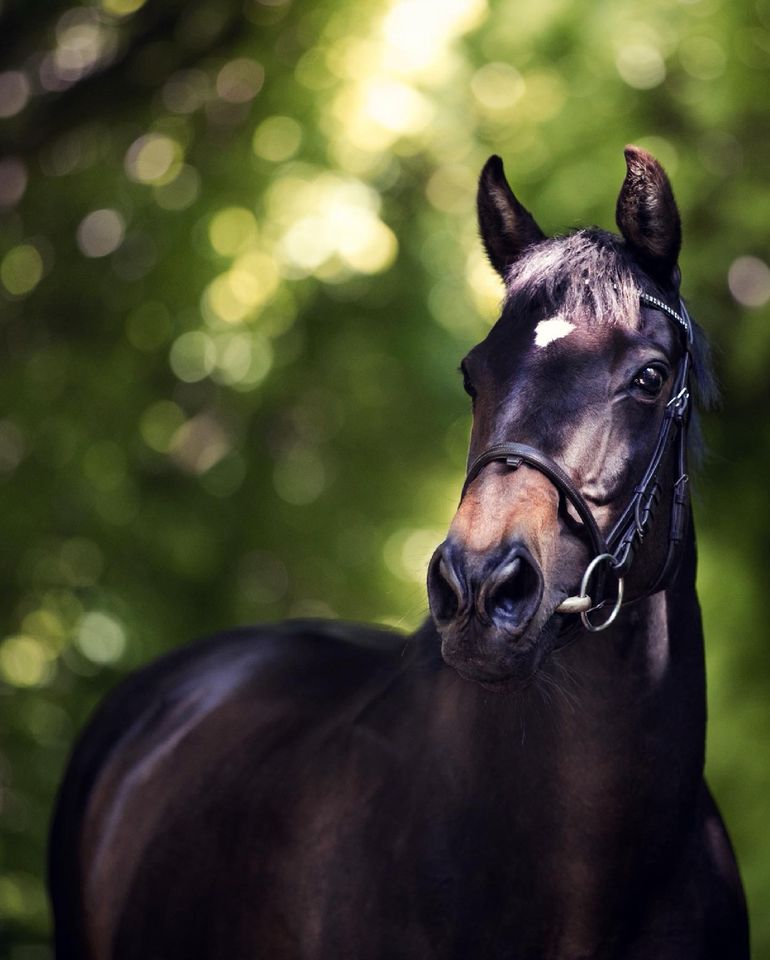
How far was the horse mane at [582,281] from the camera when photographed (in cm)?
254

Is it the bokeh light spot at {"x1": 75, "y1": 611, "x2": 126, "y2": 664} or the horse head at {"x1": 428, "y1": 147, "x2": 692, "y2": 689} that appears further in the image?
the bokeh light spot at {"x1": 75, "y1": 611, "x2": 126, "y2": 664}

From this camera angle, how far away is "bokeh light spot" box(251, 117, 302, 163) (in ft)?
20.7

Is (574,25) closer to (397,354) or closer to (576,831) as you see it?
(397,354)

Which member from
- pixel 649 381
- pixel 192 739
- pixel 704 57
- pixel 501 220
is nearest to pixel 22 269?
pixel 704 57

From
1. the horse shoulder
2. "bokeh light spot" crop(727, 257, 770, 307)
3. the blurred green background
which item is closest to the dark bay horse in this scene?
the horse shoulder

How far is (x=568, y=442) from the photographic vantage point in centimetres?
240

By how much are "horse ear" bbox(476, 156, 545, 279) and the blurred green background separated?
274 centimetres

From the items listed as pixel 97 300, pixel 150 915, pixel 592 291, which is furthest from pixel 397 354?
pixel 592 291

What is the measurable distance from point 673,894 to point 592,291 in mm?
1243

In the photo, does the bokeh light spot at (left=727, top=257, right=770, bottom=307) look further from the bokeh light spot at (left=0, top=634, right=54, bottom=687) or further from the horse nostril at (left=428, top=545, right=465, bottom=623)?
the horse nostril at (left=428, top=545, right=465, bottom=623)

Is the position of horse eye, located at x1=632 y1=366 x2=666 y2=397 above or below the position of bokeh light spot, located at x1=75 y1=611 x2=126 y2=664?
above

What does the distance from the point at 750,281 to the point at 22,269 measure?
149 inches

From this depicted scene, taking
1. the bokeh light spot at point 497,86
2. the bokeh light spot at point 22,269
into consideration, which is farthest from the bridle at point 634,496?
the bokeh light spot at point 22,269

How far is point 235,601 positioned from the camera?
705 cm
